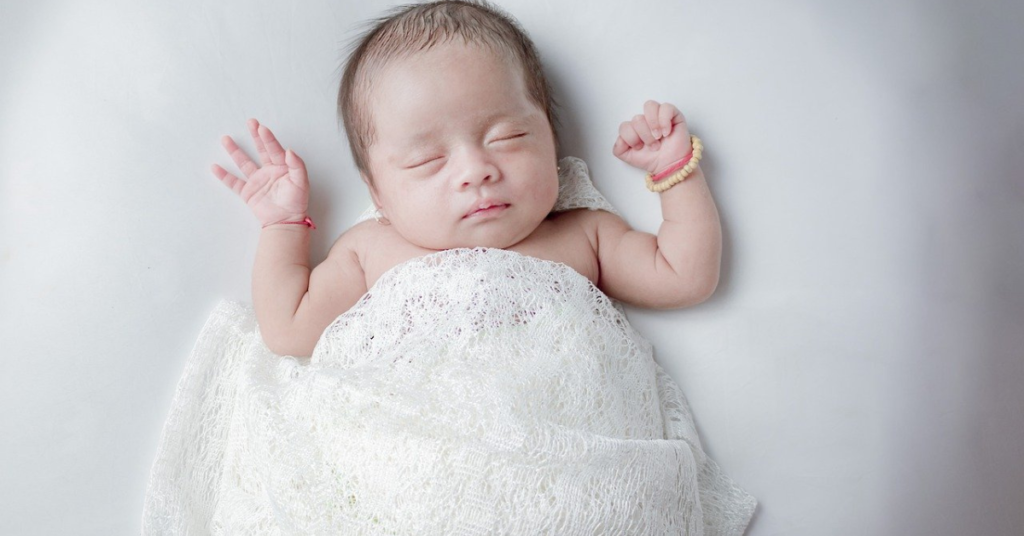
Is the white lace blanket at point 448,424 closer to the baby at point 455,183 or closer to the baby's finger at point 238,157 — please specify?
the baby at point 455,183

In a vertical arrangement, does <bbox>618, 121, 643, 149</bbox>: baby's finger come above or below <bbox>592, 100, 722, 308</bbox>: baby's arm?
above

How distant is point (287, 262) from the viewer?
109cm

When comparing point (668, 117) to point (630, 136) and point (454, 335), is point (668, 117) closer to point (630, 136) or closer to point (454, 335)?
point (630, 136)

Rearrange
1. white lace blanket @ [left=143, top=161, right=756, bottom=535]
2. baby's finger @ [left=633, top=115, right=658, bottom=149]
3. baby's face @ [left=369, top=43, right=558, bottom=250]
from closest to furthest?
1. white lace blanket @ [left=143, top=161, right=756, bottom=535]
2. baby's face @ [left=369, top=43, right=558, bottom=250]
3. baby's finger @ [left=633, top=115, right=658, bottom=149]

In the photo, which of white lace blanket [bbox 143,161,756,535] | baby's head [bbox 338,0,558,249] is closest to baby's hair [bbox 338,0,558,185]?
baby's head [bbox 338,0,558,249]

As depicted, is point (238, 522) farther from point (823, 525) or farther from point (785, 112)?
point (785, 112)

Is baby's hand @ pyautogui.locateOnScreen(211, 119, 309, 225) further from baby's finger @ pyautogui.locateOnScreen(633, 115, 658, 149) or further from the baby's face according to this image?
baby's finger @ pyautogui.locateOnScreen(633, 115, 658, 149)

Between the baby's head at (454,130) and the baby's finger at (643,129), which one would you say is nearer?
the baby's head at (454,130)

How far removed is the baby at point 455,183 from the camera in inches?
39.1

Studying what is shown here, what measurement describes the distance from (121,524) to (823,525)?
3.00 ft

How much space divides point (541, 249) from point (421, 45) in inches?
12.1

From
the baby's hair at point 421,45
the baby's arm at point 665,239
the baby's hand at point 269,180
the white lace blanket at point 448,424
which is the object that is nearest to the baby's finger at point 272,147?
the baby's hand at point 269,180

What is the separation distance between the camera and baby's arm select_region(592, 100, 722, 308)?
104cm

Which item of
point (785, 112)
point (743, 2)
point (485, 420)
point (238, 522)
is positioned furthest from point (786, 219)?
point (238, 522)
